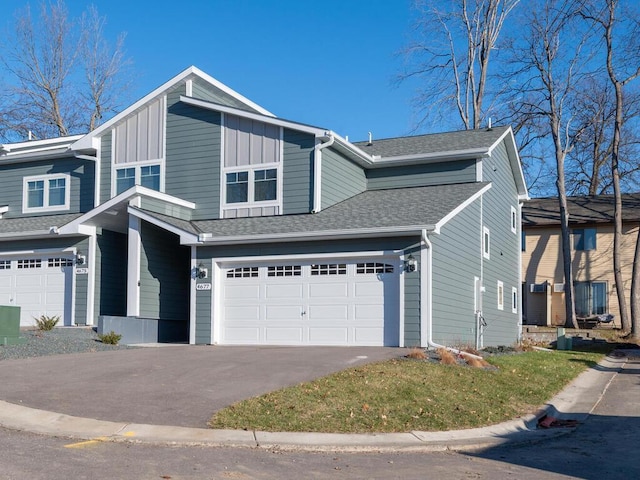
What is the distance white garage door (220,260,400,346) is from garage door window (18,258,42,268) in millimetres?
6747

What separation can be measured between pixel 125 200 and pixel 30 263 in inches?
188

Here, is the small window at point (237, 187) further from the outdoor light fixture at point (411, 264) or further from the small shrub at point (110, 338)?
the outdoor light fixture at point (411, 264)

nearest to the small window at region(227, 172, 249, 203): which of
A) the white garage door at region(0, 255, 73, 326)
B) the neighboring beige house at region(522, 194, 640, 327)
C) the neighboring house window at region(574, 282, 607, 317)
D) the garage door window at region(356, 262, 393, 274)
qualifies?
the garage door window at region(356, 262, 393, 274)

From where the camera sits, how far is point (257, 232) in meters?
20.5

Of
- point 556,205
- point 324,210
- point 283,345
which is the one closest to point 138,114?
point 324,210

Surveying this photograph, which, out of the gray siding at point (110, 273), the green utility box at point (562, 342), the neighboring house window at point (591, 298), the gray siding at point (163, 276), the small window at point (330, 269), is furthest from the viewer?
the neighboring house window at point (591, 298)

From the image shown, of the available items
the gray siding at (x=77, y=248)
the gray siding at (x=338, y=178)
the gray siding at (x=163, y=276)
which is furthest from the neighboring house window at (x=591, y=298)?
the gray siding at (x=77, y=248)

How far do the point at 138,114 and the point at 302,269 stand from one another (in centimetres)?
835

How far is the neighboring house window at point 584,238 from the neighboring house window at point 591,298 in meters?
1.93

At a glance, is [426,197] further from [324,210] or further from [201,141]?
[201,141]

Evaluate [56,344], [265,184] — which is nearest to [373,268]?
[265,184]

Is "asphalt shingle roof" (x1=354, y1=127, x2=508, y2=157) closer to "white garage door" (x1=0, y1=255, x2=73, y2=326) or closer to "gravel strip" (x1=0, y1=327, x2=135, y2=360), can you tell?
"white garage door" (x1=0, y1=255, x2=73, y2=326)

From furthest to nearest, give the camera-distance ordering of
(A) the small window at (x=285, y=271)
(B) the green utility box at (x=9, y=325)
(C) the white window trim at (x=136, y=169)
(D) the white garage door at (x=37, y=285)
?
(C) the white window trim at (x=136, y=169) → (D) the white garage door at (x=37, y=285) → (A) the small window at (x=285, y=271) → (B) the green utility box at (x=9, y=325)

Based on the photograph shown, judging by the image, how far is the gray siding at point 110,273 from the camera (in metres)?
23.0
